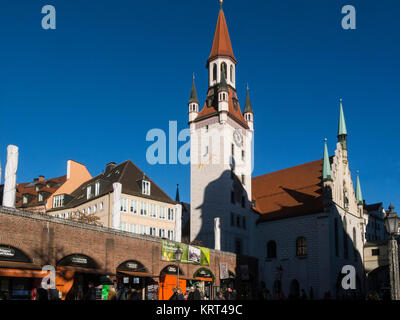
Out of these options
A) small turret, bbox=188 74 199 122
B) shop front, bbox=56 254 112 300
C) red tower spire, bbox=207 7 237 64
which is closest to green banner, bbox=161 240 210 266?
shop front, bbox=56 254 112 300

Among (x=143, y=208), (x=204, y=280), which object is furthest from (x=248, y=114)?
(x=204, y=280)

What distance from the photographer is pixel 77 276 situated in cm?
2869

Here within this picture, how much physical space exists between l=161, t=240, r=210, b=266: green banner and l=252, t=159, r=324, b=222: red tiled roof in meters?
19.0

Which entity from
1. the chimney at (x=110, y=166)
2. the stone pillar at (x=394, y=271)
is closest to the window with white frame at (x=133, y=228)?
the chimney at (x=110, y=166)

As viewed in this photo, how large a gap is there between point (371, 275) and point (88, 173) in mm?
41677

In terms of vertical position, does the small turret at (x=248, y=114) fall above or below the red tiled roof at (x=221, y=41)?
below

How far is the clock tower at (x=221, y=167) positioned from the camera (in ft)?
191

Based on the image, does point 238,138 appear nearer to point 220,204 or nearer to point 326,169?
point 220,204

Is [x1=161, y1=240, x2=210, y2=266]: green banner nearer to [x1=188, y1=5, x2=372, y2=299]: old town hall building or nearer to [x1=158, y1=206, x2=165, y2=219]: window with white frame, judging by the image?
[x1=188, y1=5, x2=372, y2=299]: old town hall building

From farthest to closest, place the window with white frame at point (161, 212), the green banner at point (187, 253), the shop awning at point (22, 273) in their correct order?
the window with white frame at point (161, 212), the green banner at point (187, 253), the shop awning at point (22, 273)

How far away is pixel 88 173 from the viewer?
68.5 meters

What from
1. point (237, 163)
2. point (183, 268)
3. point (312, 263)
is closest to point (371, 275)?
point (312, 263)

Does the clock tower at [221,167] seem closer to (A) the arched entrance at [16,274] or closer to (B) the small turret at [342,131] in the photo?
(B) the small turret at [342,131]

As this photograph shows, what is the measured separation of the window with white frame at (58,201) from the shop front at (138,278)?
93.1ft
